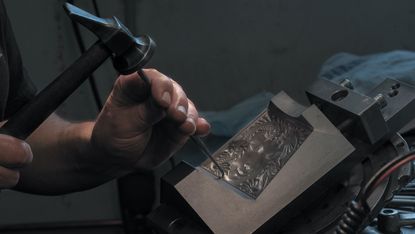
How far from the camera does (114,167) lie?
917 mm

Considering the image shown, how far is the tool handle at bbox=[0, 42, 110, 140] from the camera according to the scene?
629mm

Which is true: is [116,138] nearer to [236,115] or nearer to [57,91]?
[57,91]

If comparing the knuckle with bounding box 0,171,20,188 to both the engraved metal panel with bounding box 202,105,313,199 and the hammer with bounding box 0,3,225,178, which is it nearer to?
the hammer with bounding box 0,3,225,178

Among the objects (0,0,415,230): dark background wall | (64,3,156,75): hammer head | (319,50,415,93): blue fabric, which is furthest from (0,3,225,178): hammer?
(0,0,415,230): dark background wall

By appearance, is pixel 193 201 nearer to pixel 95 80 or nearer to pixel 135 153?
pixel 135 153

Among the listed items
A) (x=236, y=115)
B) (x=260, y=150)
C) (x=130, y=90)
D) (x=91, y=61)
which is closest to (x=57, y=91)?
(x=91, y=61)

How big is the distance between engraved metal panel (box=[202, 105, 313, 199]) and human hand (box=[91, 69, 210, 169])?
5cm

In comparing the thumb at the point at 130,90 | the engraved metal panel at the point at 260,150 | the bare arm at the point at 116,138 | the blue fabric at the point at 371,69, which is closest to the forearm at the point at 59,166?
the bare arm at the point at 116,138

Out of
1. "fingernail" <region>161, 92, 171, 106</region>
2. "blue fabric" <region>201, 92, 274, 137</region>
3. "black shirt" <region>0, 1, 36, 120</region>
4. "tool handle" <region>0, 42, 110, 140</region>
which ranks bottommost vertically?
"blue fabric" <region>201, 92, 274, 137</region>

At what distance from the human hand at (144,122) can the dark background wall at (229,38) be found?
929 mm

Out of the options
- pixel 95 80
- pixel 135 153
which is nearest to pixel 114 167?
pixel 135 153

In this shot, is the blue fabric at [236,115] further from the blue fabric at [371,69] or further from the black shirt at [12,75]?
the black shirt at [12,75]

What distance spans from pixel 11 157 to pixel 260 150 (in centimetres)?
30

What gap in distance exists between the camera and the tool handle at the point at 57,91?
2.06 ft
